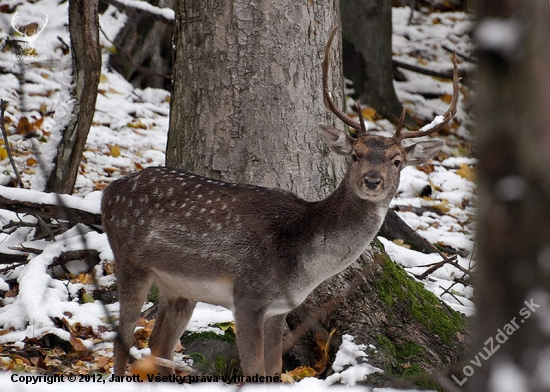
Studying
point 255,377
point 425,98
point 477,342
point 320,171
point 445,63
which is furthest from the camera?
point 445,63

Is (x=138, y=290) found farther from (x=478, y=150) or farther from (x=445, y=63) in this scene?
(x=445, y=63)

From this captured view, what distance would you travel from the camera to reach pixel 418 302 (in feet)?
19.5

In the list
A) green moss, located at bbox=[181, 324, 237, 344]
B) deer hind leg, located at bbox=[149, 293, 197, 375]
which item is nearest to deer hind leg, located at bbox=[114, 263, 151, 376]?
A: deer hind leg, located at bbox=[149, 293, 197, 375]

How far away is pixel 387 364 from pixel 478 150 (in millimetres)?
4000

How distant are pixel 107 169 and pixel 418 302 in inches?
163

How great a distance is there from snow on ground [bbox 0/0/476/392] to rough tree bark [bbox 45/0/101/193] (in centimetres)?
11

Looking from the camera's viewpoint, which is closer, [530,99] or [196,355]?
[530,99]

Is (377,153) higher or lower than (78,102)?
higher

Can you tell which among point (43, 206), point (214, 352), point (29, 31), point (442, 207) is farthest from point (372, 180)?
point (29, 31)

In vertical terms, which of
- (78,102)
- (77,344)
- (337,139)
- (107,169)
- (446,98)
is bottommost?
(77,344)

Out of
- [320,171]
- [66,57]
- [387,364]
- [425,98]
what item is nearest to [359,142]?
[320,171]

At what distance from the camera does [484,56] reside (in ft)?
4.82

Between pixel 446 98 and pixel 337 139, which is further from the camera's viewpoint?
pixel 446 98

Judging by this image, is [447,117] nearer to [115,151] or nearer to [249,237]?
[249,237]
